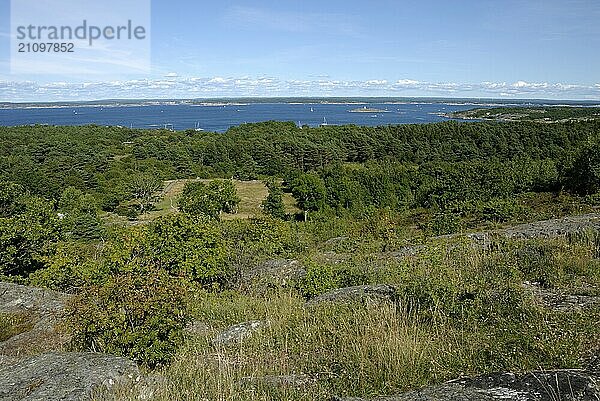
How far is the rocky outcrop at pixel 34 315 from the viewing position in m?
7.14

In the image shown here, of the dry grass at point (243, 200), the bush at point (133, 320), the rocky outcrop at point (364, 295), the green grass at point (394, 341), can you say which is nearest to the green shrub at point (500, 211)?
the green grass at point (394, 341)

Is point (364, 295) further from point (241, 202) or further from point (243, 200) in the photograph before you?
point (243, 200)

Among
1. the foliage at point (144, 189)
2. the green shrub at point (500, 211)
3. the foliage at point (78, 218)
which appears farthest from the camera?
the foliage at point (144, 189)

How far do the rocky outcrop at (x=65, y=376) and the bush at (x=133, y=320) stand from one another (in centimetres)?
26

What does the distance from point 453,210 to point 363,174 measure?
126ft

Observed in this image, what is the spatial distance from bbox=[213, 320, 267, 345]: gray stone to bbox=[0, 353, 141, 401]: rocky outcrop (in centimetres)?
121

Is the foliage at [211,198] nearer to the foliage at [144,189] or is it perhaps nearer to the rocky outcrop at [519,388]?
the foliage at [144,189]

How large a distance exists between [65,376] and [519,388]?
3766 mm

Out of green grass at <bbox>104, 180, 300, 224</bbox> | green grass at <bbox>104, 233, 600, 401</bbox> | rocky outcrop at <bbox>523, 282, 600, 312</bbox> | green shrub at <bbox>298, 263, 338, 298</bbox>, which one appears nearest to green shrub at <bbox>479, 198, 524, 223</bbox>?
green shrub at <bbox>298, 263, 338, 298</bbox>

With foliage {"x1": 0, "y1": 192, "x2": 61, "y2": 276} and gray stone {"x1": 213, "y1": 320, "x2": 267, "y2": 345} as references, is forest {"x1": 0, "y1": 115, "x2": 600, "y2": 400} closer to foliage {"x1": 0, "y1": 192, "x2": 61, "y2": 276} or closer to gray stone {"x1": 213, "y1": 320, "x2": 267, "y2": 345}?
foliage {"x1": 0, "y1": 192, "x2": 61, "y2": 276}

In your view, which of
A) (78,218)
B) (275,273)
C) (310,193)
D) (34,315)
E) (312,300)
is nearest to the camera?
(312,300)

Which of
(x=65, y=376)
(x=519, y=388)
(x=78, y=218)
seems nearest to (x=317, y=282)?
(x=65, y=376)

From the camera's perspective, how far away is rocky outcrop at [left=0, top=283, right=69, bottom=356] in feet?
23.4

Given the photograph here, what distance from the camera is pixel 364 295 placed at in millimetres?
6844
